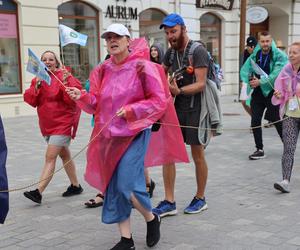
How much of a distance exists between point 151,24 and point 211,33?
3316 mm

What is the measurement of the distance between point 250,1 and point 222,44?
269cm

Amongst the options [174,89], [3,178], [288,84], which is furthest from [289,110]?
[3,178]

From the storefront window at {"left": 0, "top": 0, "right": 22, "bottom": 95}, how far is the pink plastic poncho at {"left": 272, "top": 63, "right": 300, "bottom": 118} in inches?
366

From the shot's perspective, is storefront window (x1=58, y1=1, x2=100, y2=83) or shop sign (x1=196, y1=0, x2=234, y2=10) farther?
shop sign (x1=196, y1=0, x2=234, y2=10)

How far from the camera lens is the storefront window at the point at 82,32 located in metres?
14.5

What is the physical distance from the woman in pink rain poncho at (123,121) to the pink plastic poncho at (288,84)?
2174 millimetres

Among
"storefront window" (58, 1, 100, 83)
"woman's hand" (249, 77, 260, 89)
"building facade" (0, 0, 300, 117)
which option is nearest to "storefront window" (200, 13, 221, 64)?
"building facade" (0, 0, 300, 117)

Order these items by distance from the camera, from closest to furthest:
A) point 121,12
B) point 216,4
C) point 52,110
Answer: point 52,110
point 121,12
point 216,4

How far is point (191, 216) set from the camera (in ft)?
15.2

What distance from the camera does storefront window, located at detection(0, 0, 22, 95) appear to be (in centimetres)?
1289

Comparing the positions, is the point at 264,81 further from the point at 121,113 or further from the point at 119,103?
the point at 121,113

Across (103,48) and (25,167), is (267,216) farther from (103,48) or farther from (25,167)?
(103,48)

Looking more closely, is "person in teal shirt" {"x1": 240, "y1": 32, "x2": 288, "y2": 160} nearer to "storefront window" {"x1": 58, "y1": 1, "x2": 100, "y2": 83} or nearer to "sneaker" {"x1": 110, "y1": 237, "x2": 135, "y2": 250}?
"sneaker" {"x1": 110, "y1": 237, "x2": 135, "y2": 250}

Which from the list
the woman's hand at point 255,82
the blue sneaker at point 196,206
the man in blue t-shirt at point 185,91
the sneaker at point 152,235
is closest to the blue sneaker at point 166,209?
the man in blue t-shirt at point 185,91
